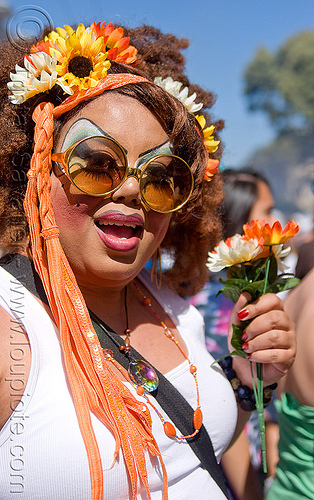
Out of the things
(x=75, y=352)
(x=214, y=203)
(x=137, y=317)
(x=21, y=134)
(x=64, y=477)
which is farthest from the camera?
(x=214, y=203)

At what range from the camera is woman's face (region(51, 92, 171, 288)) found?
1.44m

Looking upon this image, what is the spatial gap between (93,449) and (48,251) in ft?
1.89

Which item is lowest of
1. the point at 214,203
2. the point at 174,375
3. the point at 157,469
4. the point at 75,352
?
the point at 157,469

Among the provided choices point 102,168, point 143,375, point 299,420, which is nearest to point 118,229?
point 102,168

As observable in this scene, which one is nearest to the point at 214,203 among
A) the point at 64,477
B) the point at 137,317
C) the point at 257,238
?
the point at 257,238

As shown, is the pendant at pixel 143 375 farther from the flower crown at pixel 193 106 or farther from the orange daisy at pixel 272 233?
the flower crown at pixel 193 106

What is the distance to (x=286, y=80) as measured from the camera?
48.3 meters

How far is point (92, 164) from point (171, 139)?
341 mm

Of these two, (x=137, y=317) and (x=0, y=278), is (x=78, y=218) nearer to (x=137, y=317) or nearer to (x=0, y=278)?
(x=0, y=278)

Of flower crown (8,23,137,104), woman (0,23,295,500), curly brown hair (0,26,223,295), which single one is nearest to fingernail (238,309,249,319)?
woman (0,23,295,500)

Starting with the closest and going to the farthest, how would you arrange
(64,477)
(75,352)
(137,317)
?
1. (64,477)
2. (75,352)
3. (137,317)

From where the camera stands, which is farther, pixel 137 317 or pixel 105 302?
pixel 137 317

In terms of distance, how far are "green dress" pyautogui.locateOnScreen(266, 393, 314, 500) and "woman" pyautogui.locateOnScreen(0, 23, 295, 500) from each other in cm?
31

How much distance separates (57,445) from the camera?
121 cm
